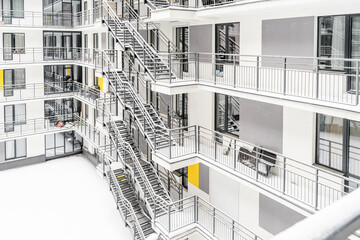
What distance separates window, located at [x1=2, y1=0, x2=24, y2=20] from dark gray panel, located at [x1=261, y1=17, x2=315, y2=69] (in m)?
16.1

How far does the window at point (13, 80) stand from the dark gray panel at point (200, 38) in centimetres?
1260

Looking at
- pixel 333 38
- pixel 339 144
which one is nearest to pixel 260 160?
pixel 339 144

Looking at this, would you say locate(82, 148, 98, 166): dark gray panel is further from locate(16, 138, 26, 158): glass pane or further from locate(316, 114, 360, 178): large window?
locate(316, 114, 360, 178): large window

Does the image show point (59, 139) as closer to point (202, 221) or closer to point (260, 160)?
point (202, 221)

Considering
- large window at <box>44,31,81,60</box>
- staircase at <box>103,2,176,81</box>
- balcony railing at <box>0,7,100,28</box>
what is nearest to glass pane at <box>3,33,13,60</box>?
balcony railing at <box>0,7,100,28</box>

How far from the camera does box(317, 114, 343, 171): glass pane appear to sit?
289 inches

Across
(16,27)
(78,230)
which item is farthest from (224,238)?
(16,27)

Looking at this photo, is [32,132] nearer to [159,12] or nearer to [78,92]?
[78,92]

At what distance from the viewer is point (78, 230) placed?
43.8 ft

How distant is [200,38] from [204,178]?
193 inches

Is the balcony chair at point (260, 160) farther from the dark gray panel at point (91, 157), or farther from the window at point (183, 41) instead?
the dark gray panel at point (91, 157)

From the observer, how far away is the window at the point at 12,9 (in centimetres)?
1873

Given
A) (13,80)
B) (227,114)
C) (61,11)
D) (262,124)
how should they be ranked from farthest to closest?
1. (61,11)
2. (13,80)
3. (227,114)
4. (262,124)

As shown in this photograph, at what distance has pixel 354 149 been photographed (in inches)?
276
